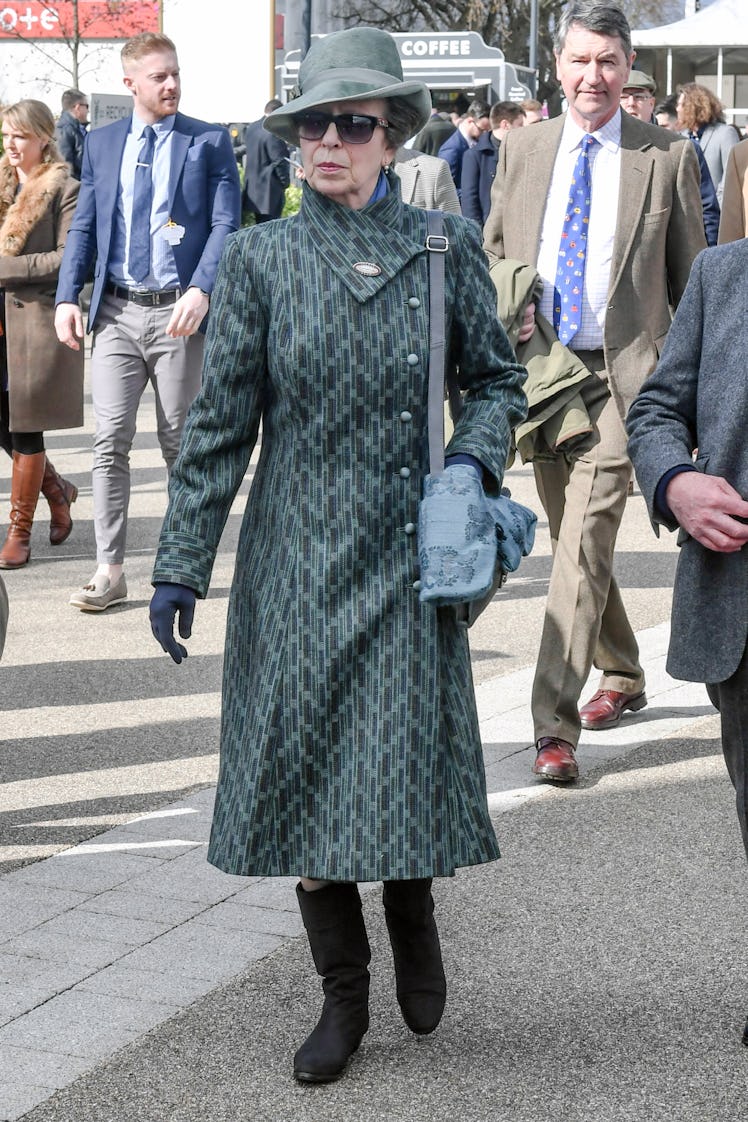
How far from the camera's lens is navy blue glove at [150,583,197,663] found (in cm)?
339

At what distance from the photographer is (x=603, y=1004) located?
384 centimetres

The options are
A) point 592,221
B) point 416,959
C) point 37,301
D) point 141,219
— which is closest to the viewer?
point 416,959

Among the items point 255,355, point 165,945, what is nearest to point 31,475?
point 165,945

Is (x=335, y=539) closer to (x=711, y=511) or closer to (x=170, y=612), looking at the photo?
(x=170, y=612)

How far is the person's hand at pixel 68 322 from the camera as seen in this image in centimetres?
773

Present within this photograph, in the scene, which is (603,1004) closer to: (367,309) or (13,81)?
(367,309)

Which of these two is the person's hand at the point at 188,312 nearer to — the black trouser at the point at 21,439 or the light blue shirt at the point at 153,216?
the light blue shirt at the point at 153,216

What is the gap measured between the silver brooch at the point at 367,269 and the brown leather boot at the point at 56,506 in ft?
20.1

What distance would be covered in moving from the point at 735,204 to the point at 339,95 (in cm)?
268

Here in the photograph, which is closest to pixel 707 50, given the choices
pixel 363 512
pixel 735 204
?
pixel 735 204

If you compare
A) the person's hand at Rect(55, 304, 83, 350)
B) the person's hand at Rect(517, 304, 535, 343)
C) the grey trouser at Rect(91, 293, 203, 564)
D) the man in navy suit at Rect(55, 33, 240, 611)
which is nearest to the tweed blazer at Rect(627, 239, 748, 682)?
the person's hand at Rect(517, 304, 535, 343)

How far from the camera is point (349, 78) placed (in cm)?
340

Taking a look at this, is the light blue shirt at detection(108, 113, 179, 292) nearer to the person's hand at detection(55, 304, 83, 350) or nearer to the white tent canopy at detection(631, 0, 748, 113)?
the person's hand at detection(55, 304, 83, 350)

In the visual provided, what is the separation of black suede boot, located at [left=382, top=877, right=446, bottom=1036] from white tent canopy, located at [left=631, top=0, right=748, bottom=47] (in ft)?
86.1
